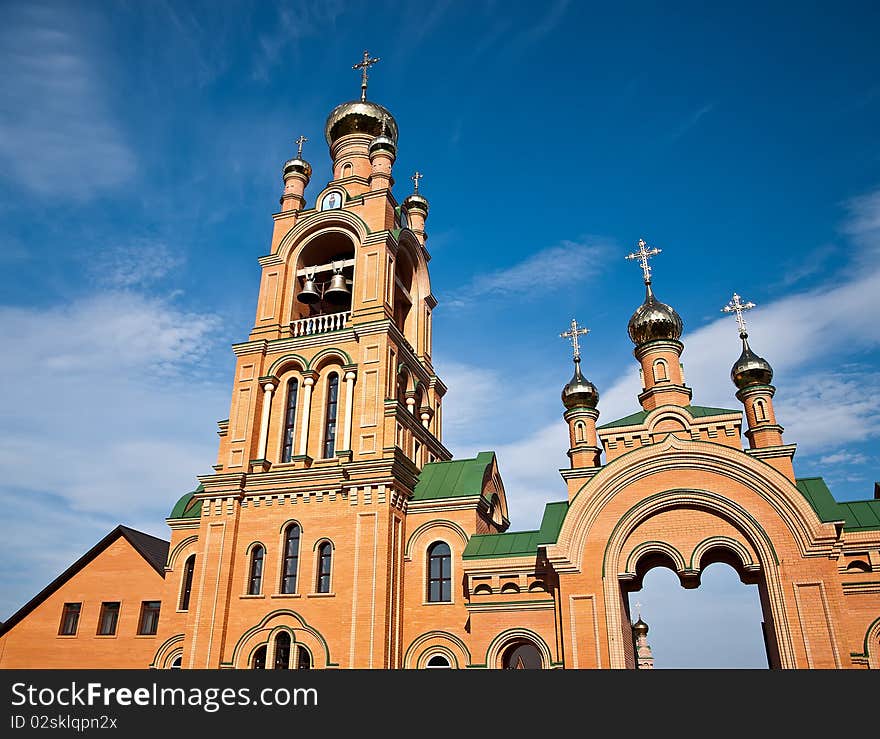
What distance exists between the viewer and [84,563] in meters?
22.0

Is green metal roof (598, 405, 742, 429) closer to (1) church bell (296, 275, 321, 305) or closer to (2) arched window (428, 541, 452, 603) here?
(2) arched window (428, 541, 452, 603)

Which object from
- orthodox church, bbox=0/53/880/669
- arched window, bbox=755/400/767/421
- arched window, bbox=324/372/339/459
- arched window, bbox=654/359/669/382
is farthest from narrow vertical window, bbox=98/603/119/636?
arched window, bbox=755/400/767/421

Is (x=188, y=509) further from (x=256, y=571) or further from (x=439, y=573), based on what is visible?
(x=439, y=573)

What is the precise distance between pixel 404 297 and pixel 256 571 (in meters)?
11.1

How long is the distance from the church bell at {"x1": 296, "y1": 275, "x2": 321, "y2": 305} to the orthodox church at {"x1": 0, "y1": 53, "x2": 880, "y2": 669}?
147 millimetres

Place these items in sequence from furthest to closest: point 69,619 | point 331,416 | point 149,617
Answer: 1. point 69,619
2. point 149,617
3. point 331,416

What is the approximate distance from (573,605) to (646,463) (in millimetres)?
3660

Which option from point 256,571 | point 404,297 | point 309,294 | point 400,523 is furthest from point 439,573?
point 404,297

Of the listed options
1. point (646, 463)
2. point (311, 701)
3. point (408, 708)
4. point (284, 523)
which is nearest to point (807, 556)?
point (646, 463)

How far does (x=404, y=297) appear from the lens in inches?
981

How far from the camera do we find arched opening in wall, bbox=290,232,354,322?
2170cm

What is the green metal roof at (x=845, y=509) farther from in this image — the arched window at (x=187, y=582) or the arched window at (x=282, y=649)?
the arched window at (x=187, y=582)

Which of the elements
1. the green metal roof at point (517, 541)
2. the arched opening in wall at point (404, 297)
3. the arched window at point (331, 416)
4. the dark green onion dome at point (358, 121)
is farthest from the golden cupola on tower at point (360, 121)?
the green metal roof at point (517, 541)

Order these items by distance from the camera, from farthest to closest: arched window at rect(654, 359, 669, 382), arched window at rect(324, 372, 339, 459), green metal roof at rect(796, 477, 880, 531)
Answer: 1. arched window at rect(654, 359, 669, 382)
2. arched window at rect(324, 372, 339, 459)
3. green metal roof at rect(796, 477, 880, 531)
